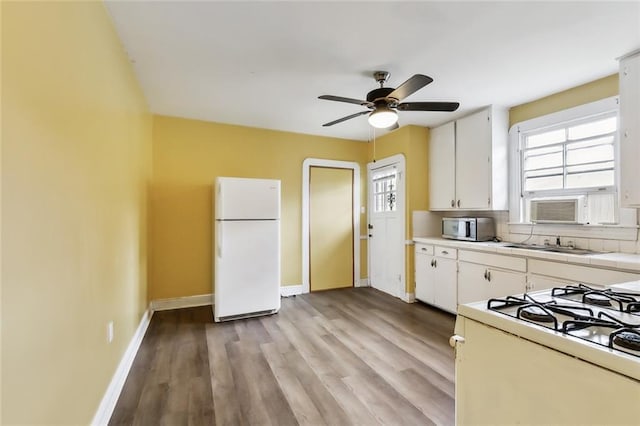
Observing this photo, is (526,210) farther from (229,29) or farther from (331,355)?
(229,29)

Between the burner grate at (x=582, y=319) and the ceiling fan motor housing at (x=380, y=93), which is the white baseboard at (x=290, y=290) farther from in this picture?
the burner grate at (x=582, y=319)

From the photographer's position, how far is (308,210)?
4.63m

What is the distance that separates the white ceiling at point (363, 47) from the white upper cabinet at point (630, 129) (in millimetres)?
158

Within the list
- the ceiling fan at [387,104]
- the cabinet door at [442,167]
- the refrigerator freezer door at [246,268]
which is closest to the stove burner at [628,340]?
the ceiling fan at [387,104]

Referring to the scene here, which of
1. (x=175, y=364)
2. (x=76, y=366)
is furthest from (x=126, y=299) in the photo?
(x=76, y=366)

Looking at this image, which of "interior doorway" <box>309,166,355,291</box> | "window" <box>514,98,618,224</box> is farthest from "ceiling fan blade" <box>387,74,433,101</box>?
"interior doorway" <box>309,166,355,291</box>

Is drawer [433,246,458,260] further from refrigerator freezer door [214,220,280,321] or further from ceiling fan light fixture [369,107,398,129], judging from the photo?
refrigerator freezer door [214,220,280,321]

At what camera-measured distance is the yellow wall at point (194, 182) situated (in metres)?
3.78

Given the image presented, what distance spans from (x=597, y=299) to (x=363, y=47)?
2.06 meters

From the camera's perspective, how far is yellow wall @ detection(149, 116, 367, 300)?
378cm

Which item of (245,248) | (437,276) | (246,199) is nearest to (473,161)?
(437,276)

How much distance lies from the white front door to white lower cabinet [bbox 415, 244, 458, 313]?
0.26 m

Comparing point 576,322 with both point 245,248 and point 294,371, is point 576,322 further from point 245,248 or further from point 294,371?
point 245,248

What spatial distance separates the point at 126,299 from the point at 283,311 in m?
1.84
